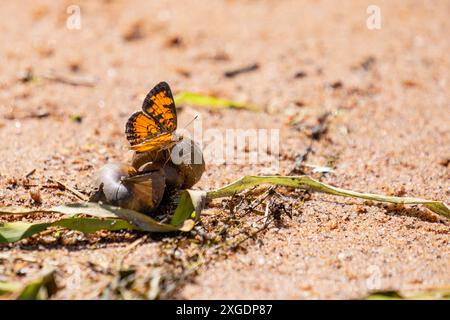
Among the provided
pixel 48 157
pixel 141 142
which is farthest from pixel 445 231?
pixel 48 157

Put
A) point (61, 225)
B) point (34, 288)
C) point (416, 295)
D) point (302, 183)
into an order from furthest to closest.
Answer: point (302, 183) < point (61, 225) < point (416, 295) < point (34, 288)

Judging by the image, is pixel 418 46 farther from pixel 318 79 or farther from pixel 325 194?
pixel 325 194

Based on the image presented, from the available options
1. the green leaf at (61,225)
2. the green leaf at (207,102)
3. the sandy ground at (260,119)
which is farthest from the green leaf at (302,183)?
the green leaf at (207,102)

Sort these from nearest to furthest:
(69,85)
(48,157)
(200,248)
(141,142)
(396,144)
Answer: (200,248) → (141,142) → (48,157) → (396,144) → (69,85)

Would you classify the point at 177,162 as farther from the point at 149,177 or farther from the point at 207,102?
the point at 207,102

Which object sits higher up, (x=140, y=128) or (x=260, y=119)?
(x=140, y=128)

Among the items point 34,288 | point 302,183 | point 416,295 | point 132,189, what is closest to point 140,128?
point 132,189

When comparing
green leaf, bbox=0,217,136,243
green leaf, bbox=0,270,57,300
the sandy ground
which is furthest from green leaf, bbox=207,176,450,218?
green leaf, bbox=0,270,57,300

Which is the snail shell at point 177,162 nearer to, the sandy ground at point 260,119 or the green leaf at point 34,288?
the sandy ground at point 260,119
